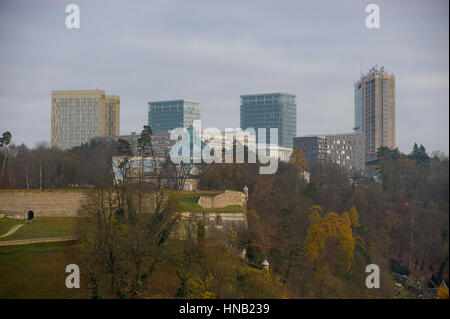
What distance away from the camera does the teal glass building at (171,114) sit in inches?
4860

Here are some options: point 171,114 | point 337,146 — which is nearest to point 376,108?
point 337,146

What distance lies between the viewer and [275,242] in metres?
33.3

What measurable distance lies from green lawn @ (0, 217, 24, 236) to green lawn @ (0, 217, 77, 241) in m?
0.75

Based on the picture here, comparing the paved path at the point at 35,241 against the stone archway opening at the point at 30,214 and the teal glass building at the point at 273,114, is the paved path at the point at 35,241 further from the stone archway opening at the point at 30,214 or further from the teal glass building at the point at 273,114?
the teal glass building at the point at 273,114

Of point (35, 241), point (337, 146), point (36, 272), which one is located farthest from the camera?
point (337, 146)

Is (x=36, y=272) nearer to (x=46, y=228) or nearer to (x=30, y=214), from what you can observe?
(x=46, y=228)

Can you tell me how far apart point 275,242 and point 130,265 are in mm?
10679

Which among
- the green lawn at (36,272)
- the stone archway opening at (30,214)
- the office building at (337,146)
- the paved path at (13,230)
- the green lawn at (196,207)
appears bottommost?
the green lawn at (36,272)

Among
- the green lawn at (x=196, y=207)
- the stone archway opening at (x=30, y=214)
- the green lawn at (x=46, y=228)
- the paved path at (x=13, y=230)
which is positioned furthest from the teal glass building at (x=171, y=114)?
the paved path at (x=13, y=230)

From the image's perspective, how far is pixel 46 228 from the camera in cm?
3450

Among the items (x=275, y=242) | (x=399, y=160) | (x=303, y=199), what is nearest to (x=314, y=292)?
(x=275, y=242)

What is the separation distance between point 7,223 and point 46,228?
3098 millimetres

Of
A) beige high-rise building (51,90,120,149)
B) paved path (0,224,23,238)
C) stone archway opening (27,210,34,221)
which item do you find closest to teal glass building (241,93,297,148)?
beige high-rise building (51,90,120,149)

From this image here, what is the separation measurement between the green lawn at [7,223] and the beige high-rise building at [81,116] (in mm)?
70642
